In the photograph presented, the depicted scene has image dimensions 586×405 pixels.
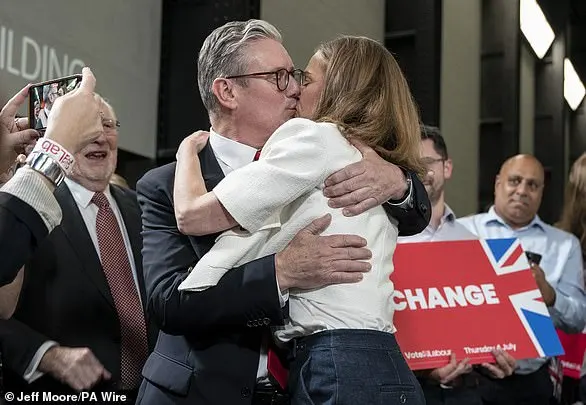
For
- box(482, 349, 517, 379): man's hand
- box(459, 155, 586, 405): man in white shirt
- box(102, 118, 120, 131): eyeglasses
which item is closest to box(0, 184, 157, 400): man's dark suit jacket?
box(102, 118, 120, 131): eyeglasses

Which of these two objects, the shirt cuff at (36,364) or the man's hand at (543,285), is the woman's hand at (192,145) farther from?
the man's hand at (543,285)

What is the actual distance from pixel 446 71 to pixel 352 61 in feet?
19.2

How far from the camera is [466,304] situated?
3143mm

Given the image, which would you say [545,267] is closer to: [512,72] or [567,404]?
[567,404]

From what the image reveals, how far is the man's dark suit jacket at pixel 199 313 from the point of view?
6.05 ft

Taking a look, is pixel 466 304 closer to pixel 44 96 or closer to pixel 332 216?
pixel 332 216

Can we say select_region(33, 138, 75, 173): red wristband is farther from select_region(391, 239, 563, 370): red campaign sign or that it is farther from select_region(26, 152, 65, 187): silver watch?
select_region(391, 239, 563, 370): red campaign sign

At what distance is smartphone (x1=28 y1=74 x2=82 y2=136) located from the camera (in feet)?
6.63

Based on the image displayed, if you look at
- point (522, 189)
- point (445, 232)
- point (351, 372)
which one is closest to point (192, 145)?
point (351, 372)

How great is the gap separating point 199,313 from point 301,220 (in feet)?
1.00

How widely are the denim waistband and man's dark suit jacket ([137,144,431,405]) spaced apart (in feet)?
0.27

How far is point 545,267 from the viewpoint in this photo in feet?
13.6

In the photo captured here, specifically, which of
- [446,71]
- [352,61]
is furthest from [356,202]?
[446,71]

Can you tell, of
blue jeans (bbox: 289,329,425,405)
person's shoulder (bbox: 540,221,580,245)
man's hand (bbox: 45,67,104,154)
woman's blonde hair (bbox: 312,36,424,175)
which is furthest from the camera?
person's shoulder (bbox: 540,221,580,245)
